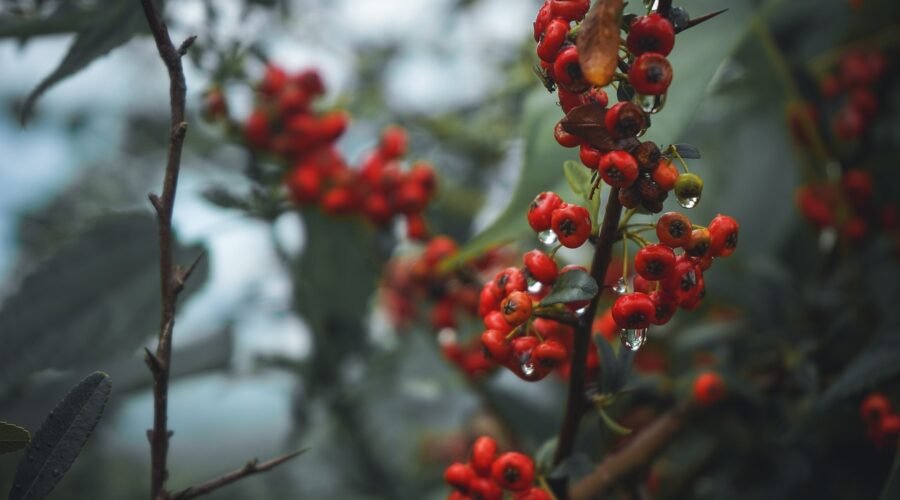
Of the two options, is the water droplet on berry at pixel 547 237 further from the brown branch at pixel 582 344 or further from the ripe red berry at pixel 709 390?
the ripe red berry at pixel 709 390

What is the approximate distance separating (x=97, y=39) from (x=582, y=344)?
0.49m

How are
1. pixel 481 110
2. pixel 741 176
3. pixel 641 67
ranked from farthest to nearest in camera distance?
1. pixel 481 110
2. pixel 741 176
3. pixel 641 67

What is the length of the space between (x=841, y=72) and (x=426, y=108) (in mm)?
930

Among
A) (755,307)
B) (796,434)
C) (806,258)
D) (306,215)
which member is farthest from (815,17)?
(306,215)

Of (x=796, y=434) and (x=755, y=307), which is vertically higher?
(x=755, y=307)

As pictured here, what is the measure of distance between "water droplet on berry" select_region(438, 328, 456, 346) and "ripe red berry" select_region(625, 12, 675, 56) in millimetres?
752

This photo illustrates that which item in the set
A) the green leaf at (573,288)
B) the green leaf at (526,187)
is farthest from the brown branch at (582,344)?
the green leaf at (526,187)

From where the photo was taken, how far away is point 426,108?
70.6 inches

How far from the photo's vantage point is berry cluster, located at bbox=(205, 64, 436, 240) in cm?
107

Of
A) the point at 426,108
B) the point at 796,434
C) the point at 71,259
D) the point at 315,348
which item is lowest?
the point at 796,434

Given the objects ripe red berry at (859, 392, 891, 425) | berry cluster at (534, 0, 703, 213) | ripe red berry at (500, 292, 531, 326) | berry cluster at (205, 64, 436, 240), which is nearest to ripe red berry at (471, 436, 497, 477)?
ripe red berry at (500, 292, 531, 326)

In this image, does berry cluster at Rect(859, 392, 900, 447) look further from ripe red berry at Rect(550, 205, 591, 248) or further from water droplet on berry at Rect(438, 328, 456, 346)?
water droplet on berry at Rect(438, 328, 456, 346)

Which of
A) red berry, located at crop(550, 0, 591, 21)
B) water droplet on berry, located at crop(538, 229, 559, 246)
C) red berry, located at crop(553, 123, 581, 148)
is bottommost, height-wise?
water droplet on berry, located at crop(538, 229, 559, 246)

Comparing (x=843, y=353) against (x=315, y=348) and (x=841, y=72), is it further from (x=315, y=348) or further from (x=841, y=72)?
(x=315, y=348)
